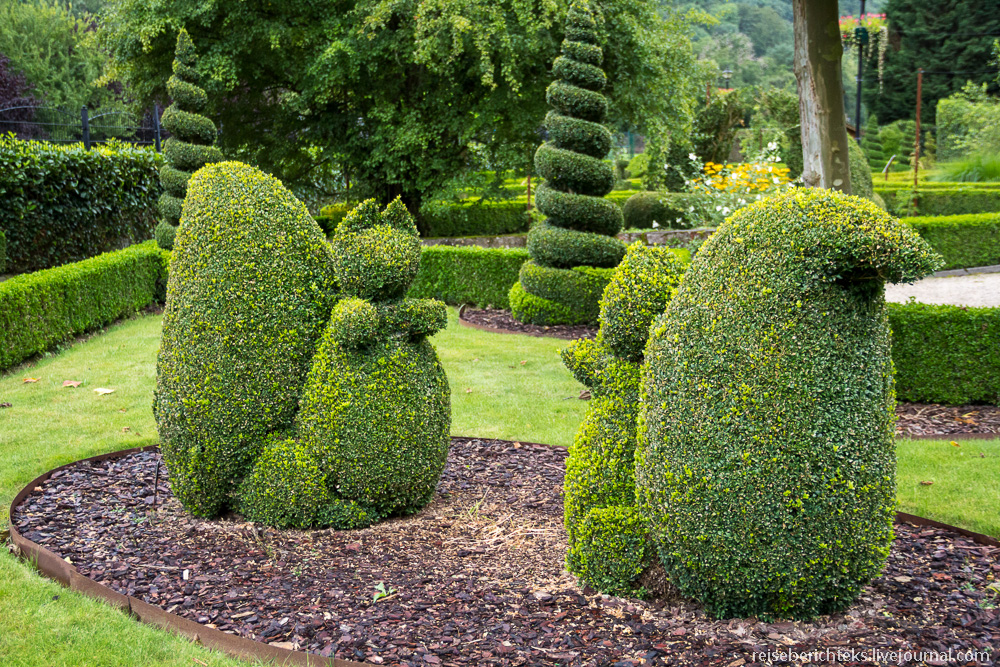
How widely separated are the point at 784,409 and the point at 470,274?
10902 mm

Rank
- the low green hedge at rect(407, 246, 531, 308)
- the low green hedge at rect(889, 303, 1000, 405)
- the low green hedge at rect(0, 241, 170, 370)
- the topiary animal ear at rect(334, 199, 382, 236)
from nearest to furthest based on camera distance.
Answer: the topiary animal ear at rect(334, 199, 382, 236)
the low green hedge at rect(889, 303, 1000, 405)
the low green hedge at rect(0, 241, 170, 370)
the low green hedge at rect(407, 246, 531, 308)

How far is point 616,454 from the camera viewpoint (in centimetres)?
418

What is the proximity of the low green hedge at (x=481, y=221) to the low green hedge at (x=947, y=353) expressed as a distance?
596 inches

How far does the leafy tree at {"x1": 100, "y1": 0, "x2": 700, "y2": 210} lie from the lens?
642 inches

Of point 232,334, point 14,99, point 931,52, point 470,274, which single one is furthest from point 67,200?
point 931,52

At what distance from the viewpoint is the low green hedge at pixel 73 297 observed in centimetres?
1004

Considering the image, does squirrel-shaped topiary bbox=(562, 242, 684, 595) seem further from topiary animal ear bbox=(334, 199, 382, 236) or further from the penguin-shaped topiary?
topiary animal ear bbox=(334, 199, 382, 236)

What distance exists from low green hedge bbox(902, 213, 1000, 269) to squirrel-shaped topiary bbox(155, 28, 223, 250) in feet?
48.0

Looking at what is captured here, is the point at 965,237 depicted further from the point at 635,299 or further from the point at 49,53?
the point at 49,53

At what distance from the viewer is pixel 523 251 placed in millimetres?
14016

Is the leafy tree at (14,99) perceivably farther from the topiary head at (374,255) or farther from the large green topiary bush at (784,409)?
the large green topiary bush at (784,409)

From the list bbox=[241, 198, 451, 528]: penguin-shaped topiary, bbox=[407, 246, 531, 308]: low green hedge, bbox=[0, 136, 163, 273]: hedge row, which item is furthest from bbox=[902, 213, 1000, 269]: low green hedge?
bbox=[0, 136, 163, 273]: hedge row

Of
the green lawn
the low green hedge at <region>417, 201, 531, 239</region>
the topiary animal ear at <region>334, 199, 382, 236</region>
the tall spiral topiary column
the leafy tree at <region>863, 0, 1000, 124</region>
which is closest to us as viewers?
the green lawn

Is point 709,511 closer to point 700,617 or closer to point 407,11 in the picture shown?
point 700,617
